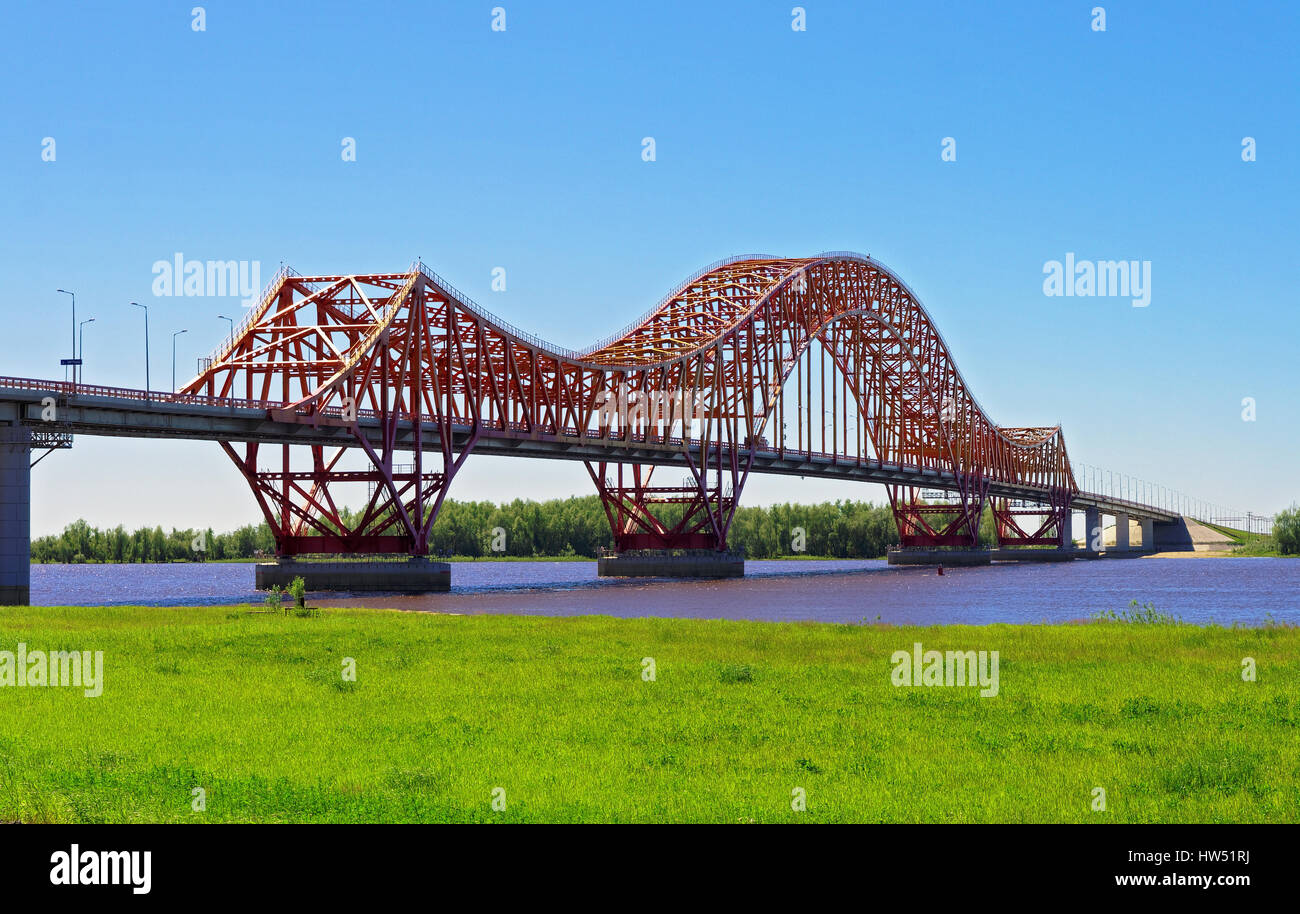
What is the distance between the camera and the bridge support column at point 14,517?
2196 inches

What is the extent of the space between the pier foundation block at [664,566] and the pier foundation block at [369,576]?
3285 centimetres

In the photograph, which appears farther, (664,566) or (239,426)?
(664,566)

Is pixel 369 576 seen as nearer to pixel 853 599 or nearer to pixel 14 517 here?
pixel 14 517

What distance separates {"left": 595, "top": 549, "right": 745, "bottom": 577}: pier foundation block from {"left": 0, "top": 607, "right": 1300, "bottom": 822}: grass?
8208 cm

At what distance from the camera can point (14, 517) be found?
183 feet

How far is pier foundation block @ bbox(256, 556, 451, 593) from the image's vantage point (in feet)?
281

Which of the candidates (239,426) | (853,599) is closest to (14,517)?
(239,426)

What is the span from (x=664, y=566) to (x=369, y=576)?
3919 centimetres

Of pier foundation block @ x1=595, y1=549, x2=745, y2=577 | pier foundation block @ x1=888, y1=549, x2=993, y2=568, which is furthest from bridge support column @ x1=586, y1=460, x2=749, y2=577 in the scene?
pier foundation block @ x1=888, y1=549, x2=993, y2=568

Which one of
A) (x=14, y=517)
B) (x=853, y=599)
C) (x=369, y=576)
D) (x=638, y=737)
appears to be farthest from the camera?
(x=369, y=576)

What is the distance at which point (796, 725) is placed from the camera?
21359 mm

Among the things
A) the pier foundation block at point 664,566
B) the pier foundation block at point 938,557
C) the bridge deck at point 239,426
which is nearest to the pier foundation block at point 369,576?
the bridge deck at point 239,426

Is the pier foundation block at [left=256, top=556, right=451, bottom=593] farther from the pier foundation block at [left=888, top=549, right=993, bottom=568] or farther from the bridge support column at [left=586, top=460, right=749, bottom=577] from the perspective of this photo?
the pier foundation block at [left=888, top=549, right=993, bottom=568]
